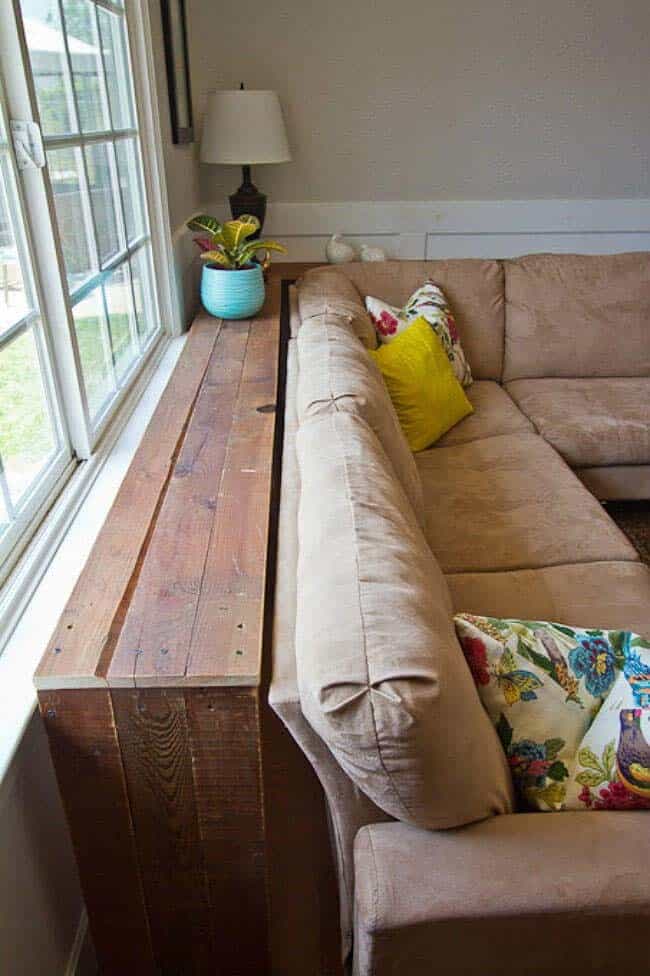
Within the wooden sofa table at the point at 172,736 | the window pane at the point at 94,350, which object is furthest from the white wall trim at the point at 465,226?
the wooden sofa table at the point at 172,736

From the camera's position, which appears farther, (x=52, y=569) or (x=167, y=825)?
(x=52, y=569)

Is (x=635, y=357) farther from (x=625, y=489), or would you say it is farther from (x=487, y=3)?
(x=487, y=3)

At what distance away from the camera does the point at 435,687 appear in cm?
80

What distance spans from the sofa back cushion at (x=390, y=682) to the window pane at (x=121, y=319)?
1011 millimetres

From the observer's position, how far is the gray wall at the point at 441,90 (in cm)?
309

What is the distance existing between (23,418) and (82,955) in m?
0.90

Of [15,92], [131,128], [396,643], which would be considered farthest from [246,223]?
[396,643]

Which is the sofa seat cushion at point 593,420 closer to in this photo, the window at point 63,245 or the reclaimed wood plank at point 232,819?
the window at point 63,245

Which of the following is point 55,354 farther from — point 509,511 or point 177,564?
point 509,511

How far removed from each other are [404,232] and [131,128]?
Result: 181 centimetres

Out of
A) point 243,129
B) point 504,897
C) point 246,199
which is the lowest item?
point 504,897

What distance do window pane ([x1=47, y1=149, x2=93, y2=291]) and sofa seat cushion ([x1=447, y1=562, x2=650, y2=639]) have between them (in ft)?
3.43

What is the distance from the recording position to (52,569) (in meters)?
1.16

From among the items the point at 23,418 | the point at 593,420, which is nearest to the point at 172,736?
the point at 23,418
